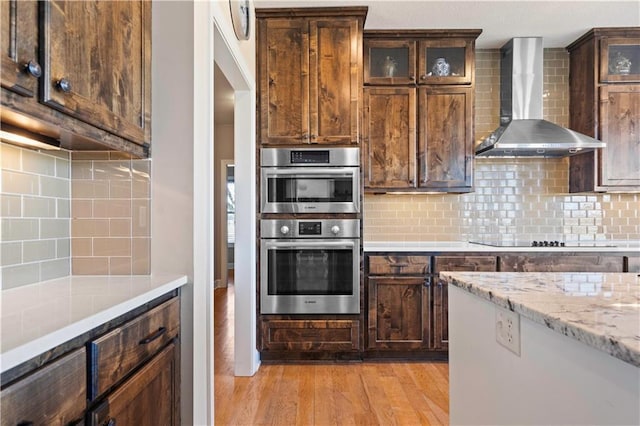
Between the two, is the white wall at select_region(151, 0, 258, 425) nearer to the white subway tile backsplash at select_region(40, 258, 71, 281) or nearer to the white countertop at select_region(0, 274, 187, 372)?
the white countertop at select_region(0, 274, 187, 372)

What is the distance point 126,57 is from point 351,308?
215cm

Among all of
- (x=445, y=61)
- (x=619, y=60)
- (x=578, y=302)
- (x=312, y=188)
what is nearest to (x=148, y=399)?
(x=578, y=302)

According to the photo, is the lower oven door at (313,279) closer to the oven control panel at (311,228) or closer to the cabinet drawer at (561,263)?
the oven control panel at (311,228)

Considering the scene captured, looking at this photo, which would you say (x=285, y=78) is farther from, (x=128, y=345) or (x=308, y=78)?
(x=128, y=345)

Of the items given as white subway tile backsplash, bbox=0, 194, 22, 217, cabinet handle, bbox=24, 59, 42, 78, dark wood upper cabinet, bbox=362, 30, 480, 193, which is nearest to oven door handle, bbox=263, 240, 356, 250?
dark wood upper cabinet, bbox=362, 30, 480, 193

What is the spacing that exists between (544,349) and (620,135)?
312 centimetres

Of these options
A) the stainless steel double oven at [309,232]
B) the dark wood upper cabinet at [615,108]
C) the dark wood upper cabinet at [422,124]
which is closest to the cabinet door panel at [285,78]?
the stainless steel double oven at [309,232]

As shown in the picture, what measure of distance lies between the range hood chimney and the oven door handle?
1387mm

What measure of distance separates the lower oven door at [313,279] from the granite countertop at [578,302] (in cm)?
144

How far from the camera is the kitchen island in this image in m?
0.66

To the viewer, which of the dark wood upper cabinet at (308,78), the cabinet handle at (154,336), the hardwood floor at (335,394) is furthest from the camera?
the dark wood upper cabinet at (308,78)

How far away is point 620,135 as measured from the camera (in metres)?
3.12

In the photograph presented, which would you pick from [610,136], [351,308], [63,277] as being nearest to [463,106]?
[610,136]

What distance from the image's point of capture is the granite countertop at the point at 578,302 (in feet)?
2.15
